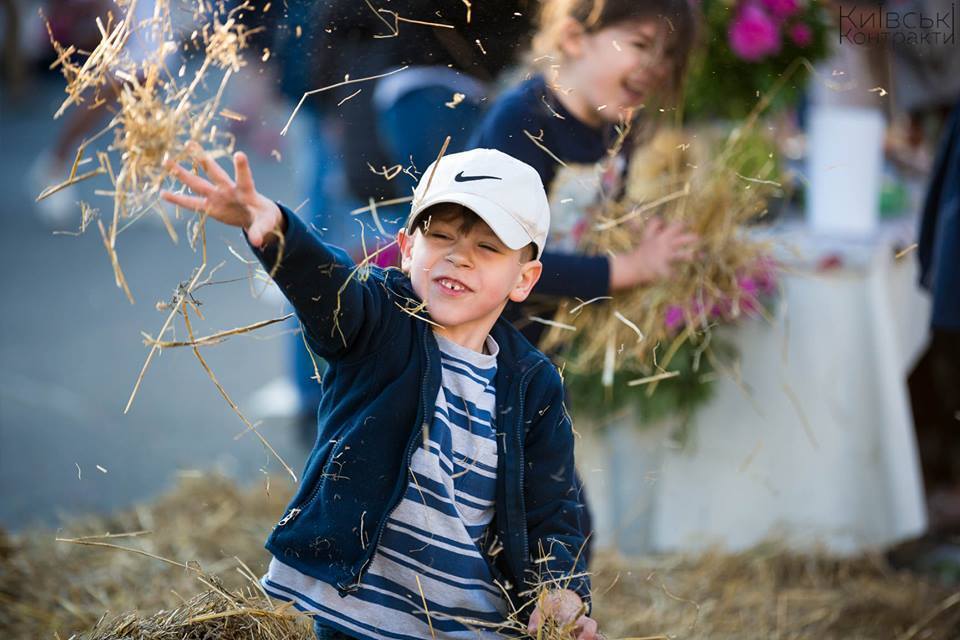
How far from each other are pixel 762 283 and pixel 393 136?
1.13 metres

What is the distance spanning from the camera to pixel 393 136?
10.0 feet

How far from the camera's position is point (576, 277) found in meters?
2.44

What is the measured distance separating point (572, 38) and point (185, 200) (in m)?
0.91

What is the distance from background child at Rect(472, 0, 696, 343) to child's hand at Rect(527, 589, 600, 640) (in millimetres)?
664

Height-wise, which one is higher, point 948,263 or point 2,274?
point 948,263

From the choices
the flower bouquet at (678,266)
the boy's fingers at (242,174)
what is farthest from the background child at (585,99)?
the boy's fingers at (242,174)

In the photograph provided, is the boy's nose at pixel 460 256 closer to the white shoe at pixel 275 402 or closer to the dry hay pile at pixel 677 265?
the dry hay pile at pixel 677 265

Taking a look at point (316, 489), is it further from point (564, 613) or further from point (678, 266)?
point (678, 266)

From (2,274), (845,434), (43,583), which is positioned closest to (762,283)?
(845,434)

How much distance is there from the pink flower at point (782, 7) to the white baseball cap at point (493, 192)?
2.02 m

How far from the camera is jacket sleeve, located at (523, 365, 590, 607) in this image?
185cm

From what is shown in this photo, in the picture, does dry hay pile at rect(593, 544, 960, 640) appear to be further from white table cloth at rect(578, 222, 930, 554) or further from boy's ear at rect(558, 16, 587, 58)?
boy's ear at rect(558, 16, 587, 58)

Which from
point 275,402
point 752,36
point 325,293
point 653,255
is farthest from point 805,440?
point 275,402

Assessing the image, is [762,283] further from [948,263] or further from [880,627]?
[880,627]
